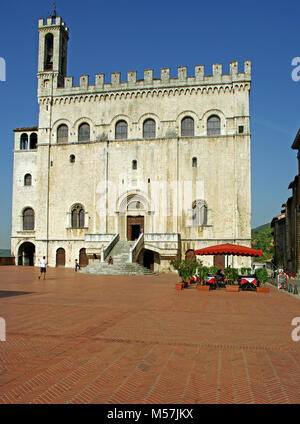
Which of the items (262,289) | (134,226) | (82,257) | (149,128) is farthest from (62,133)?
(262,289)

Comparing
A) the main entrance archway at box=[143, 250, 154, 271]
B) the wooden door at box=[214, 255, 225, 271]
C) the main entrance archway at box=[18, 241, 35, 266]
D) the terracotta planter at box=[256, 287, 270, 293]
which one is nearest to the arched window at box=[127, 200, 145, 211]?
the main entrance archway at box=[143, 250, 154, 271]

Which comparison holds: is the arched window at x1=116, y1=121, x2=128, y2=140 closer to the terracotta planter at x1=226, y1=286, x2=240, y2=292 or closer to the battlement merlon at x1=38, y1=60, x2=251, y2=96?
the battlement merlon at x1=38, y1=60, x2=251, y2=96

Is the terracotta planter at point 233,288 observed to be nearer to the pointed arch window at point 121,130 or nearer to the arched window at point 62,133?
the pointed arch window at point 121,130

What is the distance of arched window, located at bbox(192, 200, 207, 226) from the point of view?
3541 cm

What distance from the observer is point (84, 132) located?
39.0 metres

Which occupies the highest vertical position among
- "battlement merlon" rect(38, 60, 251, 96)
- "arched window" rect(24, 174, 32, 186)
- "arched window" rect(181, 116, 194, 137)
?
"battlement merlon" rect(38, 60, 251, 96)

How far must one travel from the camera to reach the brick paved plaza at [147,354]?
5.64 m

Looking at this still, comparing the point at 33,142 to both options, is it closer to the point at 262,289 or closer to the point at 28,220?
the point at 28,220

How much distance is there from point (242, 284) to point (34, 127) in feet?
97.6

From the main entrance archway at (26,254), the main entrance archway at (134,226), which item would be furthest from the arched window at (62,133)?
the main entrance archway at (26,254)

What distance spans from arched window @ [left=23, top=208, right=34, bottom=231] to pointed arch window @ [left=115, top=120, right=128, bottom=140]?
11799 mm

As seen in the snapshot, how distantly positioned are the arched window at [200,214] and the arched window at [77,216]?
10.5 m

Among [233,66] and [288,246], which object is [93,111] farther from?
[288,246]

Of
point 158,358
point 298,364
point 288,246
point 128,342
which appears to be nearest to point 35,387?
point 158,358
